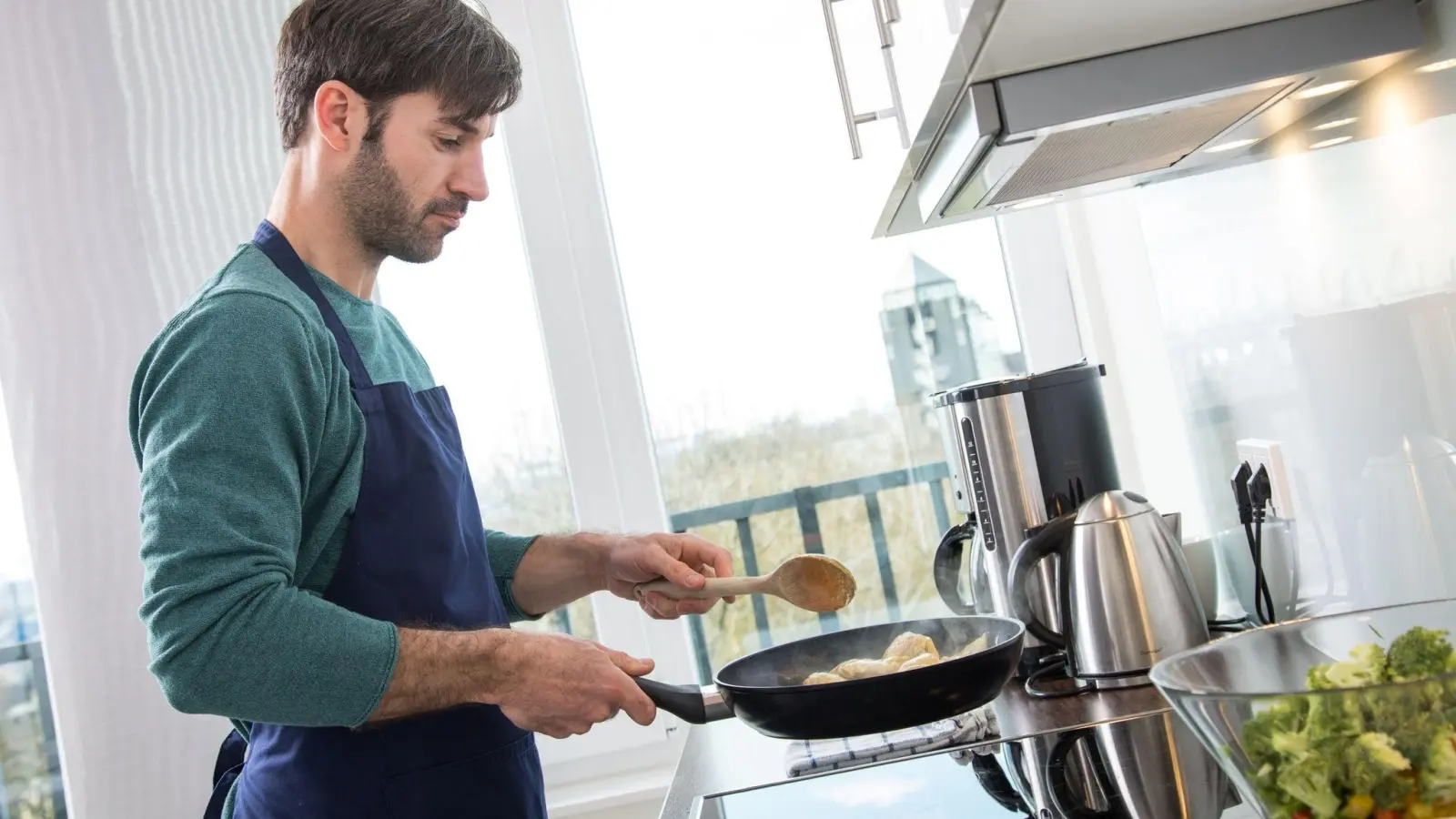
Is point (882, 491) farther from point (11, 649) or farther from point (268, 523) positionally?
point (11, 649)

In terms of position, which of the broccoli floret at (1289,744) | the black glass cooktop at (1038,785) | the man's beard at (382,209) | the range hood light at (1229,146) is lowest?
the black glass cooktop at (1038,785)

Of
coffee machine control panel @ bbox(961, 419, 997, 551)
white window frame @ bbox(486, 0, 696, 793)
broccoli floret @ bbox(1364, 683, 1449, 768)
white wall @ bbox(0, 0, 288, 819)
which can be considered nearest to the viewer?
broccoli floret @ bbox(1364, 683, 1449, 768)

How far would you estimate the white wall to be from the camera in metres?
1.92

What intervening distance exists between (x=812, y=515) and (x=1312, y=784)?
5.17 ft

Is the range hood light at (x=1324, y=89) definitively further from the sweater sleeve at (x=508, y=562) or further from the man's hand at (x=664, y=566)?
the sweater sleeve at (x=508, y=562)

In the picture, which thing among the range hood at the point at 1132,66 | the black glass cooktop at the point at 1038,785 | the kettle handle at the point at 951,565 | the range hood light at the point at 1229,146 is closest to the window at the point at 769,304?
the kettle handle at the point at 951,565

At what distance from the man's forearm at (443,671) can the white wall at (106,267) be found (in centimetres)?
109

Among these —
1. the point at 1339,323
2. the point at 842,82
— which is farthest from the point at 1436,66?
the point at 842,82

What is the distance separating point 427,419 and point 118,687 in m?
0.99

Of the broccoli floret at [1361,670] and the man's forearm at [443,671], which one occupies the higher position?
the man's forearm at [443,671]

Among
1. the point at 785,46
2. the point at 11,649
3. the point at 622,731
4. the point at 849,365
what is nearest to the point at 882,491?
the point at 849,365

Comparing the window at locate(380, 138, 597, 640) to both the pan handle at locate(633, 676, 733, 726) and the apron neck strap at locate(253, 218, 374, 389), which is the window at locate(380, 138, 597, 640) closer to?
the apron neck strap at locate(253, 218, 374, 389)

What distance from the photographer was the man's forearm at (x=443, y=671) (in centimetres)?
104

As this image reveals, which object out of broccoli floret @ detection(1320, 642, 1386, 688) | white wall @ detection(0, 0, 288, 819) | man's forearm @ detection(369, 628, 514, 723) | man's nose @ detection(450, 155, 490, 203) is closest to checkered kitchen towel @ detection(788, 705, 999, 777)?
man's forearm @ detection(369, 628, 514, 723)
